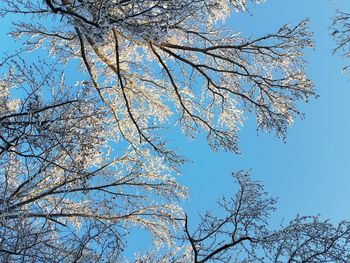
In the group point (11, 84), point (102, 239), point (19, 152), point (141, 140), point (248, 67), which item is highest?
point (248, 67)

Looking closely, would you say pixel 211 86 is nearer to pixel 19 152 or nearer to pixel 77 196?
pixel 77 196

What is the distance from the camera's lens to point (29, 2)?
26.4ft

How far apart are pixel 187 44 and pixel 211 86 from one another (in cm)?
136

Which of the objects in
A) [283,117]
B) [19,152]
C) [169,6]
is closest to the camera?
[169,6]

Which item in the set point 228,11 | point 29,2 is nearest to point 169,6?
point 29,2

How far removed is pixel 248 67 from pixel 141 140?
11.2 ft

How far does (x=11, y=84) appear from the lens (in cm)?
908

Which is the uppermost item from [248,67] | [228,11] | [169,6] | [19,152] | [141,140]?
[228,11]

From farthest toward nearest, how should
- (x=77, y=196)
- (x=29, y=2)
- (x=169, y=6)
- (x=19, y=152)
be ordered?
(x=77, y=196)
(x=29, y=2)
(x=19, y=152)
(x=169, y=6)

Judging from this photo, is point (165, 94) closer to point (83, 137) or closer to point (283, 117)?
point (283, 117)

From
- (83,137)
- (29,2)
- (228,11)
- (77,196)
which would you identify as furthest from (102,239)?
(228,11)

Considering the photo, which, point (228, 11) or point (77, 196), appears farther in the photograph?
point (228, 11)

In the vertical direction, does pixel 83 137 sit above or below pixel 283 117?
below

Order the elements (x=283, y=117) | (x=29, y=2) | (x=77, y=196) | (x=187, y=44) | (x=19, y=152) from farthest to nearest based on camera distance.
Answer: (x=187, y=44) → (x=283, y=117) → (x=77, y=196) → (x=29, y=2) → (x=19, y=152)
